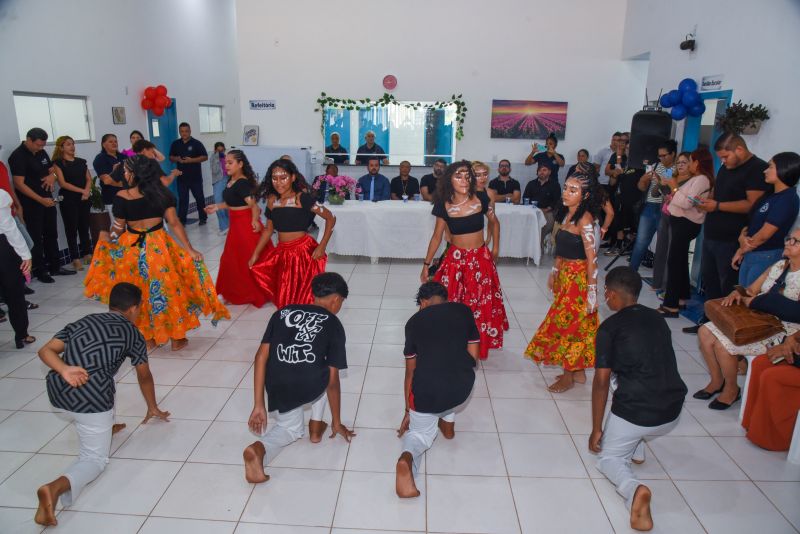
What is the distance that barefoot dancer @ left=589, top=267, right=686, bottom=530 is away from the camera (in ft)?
8.96

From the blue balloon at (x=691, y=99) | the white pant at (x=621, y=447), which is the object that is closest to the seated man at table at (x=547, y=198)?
the blue balloon at (x=691, y=99)

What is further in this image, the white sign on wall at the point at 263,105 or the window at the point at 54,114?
the white sign on wall at the point at 263,105

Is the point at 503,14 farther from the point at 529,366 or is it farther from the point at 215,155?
the point at 529,366

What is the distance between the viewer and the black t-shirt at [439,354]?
9.32 ft

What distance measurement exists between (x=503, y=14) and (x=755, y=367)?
725cm

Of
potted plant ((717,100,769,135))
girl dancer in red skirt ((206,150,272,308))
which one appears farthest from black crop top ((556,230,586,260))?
girl dancer in red skirt ((206,150,272,308))

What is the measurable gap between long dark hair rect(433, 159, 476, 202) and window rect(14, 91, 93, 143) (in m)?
5.22

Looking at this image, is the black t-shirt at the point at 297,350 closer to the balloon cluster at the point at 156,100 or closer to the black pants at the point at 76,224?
the black pants at the point at 76,224

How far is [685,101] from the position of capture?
6527mm

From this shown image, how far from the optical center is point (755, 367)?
3.42 m

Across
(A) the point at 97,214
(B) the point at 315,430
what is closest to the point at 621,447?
(B) the point at 315,430

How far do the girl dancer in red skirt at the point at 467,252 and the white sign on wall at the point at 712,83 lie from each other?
145 inches

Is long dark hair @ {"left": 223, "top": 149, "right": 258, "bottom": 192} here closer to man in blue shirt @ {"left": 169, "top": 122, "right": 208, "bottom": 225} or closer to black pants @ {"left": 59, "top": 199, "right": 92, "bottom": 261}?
black pants @ {"left": 59, "top": 199, "right": 92, "bottom": 261}

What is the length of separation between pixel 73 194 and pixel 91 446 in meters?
4.80
